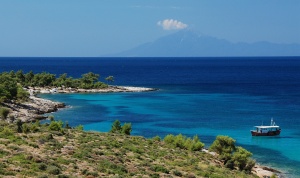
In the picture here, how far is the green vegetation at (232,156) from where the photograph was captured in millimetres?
46641

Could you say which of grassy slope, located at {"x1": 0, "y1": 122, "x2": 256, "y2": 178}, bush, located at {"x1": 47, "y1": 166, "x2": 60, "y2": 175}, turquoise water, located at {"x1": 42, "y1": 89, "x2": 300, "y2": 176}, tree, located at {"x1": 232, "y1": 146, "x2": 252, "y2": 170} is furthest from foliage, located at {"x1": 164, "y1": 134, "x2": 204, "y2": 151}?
bush, located at {"x1": 47, "y1": 166, "x2": 60, "y2": 175}

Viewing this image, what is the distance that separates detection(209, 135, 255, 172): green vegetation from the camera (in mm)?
46641

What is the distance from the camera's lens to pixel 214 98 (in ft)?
417

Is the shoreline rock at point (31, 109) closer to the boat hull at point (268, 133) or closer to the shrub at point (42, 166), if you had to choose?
the boat hull at point (268, 133)

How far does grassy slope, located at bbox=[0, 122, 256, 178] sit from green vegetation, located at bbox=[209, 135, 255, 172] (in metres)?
1.70

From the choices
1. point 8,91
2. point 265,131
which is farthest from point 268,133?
point 8,91

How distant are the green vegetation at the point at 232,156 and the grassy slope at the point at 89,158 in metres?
1.70

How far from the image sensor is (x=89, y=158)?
112 ft

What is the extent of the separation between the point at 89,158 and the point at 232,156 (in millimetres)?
20938

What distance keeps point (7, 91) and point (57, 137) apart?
5338 cm

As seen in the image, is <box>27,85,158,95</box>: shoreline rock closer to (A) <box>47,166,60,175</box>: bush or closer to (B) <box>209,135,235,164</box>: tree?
(B) <box>209,135,235,164</box>: tree

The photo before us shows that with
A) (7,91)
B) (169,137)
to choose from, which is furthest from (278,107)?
(7,91)

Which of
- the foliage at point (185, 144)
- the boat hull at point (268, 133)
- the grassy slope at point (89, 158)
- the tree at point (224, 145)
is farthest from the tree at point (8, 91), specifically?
the boat hull at point (268, 133)

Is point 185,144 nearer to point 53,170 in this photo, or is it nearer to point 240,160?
point 240,160
